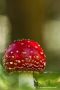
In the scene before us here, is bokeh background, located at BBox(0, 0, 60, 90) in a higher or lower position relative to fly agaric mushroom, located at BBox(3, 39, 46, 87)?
lower

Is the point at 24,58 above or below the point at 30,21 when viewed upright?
above

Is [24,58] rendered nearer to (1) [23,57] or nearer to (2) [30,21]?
(1) [23,57]

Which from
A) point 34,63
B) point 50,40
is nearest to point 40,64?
point 34,63

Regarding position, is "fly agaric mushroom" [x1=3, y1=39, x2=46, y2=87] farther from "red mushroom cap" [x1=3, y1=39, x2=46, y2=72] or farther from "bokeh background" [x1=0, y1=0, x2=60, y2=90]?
"bokeh background" [x1=0, y1=0, x2=60, y2=90]

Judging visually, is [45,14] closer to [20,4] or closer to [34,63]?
[20,4]

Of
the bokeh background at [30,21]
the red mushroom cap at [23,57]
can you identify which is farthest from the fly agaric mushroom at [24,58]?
the bokeh background at [30,21]

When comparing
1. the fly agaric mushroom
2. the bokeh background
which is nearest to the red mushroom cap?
the fly agaric mushroom

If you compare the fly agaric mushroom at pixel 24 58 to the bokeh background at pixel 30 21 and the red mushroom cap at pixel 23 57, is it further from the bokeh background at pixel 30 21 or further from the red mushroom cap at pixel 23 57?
the bokeh background at pixel 30 21

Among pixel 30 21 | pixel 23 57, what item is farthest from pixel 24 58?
pixel 30 21
